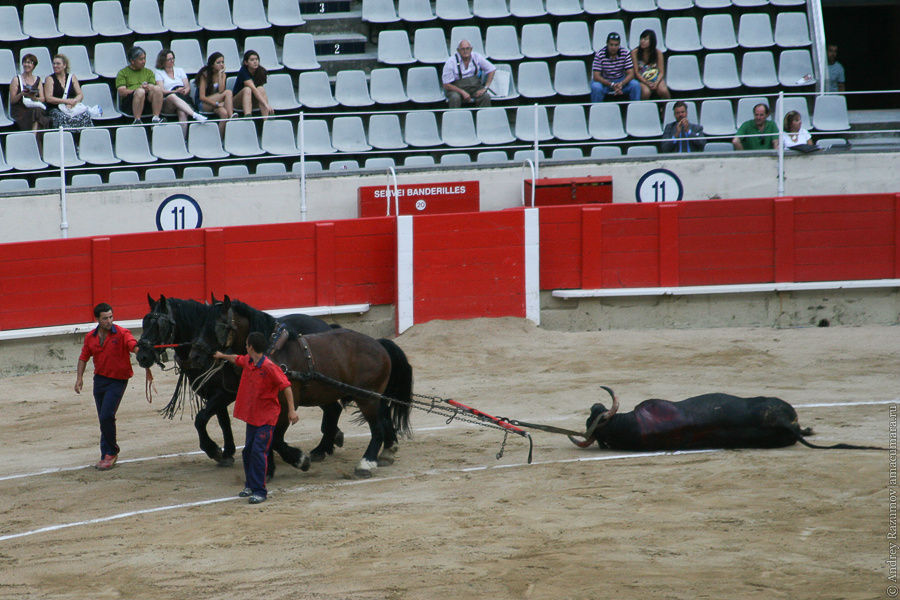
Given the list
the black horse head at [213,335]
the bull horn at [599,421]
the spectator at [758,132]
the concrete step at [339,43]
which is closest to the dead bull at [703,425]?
the bull horn at [599,421]

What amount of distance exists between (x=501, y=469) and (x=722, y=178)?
8.61 meters

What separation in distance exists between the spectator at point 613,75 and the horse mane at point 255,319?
9538 millimetres

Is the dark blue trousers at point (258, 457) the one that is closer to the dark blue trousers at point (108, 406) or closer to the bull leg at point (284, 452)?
the bull leg at point (284, 452)

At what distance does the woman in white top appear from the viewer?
53.1 feet

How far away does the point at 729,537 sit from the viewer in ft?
22.9

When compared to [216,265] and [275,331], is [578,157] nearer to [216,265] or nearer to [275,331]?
[216,265]

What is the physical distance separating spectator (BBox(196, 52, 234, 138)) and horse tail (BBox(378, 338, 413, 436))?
761cm

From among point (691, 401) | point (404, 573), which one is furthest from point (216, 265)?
point (404, 573)

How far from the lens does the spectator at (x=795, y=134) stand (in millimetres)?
16375

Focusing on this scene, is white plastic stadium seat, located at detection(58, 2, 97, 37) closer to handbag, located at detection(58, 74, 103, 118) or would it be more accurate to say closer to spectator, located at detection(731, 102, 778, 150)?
handbag, located at detection(58, 74, 103, 118)

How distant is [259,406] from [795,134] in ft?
34.9

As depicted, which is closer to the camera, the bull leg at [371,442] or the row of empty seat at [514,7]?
the bull leg at [371,442]

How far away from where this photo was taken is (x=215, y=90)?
16453 millimetres

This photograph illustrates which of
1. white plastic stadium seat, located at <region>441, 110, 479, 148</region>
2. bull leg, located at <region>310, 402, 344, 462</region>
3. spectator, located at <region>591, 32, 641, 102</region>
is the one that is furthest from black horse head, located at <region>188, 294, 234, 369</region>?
spectator, located at <region>591, 32, 641, 102</region>
